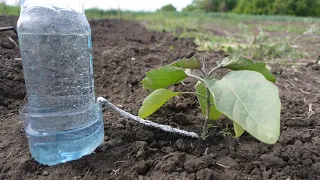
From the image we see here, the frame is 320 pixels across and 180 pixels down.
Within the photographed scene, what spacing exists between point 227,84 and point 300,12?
53.7 metres

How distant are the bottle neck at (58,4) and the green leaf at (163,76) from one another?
472 mm

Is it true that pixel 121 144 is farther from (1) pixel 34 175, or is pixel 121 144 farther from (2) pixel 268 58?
(2) pixel 268 58

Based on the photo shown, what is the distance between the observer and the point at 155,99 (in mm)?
1429

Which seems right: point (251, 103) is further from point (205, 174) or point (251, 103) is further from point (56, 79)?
point (56, 79)

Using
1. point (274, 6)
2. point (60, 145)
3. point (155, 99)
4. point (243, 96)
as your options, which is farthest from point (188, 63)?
point (274, 6)

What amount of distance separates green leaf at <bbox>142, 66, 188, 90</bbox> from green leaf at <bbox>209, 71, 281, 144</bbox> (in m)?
0.24

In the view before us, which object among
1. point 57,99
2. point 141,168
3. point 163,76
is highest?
point 163,76

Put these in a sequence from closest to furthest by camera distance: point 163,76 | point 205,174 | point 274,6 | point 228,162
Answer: point 205,174 < point 228,162 < point 163,76 < point 274,6

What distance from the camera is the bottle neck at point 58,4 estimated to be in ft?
4.39

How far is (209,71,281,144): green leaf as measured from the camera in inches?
38.6

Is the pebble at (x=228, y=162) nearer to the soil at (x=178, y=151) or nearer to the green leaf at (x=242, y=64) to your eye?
the soil at (x=178, y=151)

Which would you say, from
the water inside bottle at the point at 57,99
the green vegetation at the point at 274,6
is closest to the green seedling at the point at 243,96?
the water inside bottle at the point at 57,99

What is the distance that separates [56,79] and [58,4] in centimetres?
35

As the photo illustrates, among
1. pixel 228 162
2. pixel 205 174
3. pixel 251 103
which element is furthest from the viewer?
pixel 228 162
